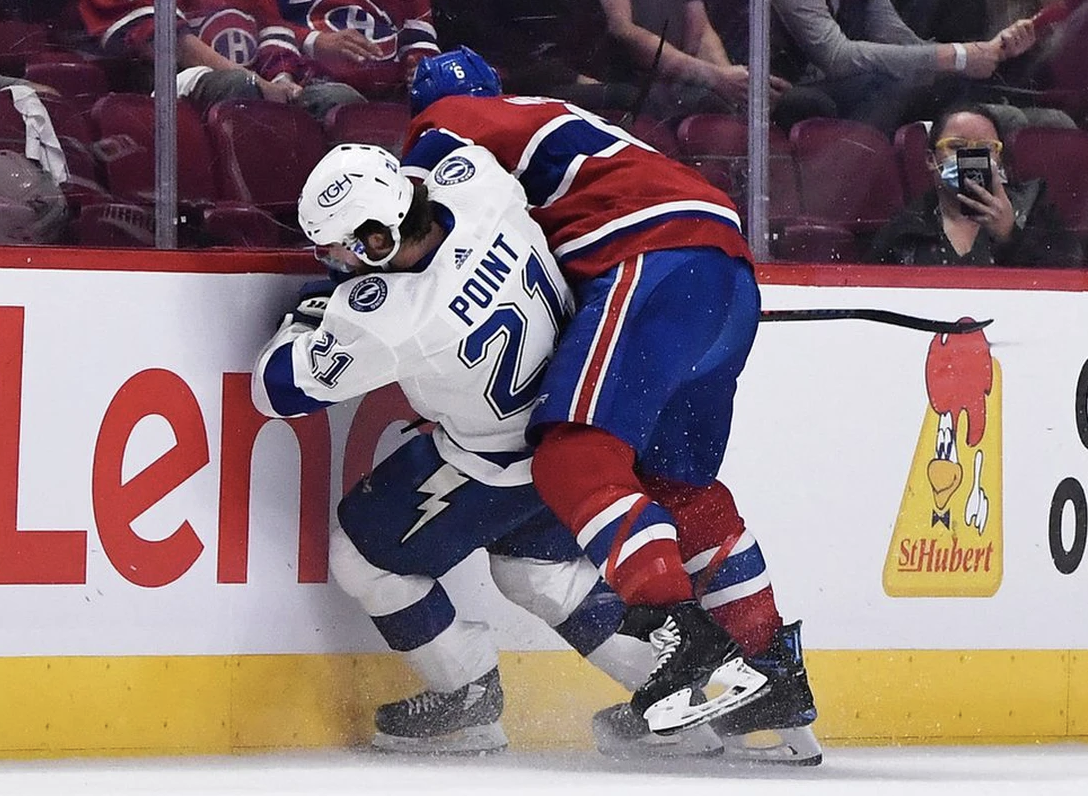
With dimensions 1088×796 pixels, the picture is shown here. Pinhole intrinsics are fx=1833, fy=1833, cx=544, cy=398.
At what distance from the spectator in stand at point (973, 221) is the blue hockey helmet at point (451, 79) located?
81 cm

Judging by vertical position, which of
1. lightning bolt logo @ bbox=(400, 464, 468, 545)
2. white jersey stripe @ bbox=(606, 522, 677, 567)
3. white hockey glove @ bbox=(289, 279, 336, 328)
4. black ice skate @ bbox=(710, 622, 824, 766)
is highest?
white hockey glove @ bbox=(289, 279, 336, 328)

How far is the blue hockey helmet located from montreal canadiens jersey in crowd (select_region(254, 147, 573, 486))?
23cm

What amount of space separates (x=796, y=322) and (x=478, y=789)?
3.60ft

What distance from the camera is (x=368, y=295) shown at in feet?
9.32

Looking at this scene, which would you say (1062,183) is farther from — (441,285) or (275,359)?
(275,359)

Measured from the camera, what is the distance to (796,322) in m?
3.35

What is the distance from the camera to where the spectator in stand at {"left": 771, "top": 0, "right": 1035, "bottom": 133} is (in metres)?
3.39

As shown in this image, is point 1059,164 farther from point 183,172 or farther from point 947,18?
point 183,172

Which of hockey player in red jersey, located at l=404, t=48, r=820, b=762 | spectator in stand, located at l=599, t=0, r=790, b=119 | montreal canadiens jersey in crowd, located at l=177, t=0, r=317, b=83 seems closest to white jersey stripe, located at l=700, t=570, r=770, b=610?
hockey player in red jersey, located at l=404, t=48, r=820, b=762

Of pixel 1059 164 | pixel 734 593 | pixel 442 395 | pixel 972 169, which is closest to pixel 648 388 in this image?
pixel 442 395

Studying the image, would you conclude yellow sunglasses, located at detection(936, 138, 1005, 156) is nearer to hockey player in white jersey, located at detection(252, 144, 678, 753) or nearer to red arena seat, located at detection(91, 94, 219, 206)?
hockey player in white jersey, located at detection(252, 144, 678, 753)

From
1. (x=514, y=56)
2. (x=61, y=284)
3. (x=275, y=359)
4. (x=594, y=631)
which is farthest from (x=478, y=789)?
(x=514, y=56)

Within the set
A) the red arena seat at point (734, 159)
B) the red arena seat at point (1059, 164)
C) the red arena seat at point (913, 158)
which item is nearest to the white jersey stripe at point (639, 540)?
the red arena seat at point (734, 159)

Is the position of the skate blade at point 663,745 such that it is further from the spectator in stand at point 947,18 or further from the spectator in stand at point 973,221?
the spectator in stand at point 947,18
